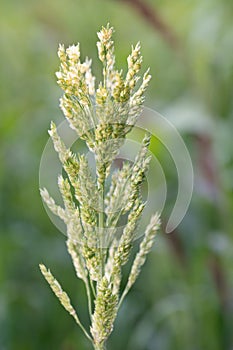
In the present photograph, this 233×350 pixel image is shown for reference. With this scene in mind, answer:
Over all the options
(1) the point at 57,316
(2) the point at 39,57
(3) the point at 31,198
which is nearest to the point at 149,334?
(1) the point at 57,316

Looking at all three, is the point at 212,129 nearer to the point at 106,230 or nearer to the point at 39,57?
the point at 106,230

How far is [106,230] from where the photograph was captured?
2.63ft

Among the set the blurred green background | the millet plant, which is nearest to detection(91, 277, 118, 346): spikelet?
the millet plant

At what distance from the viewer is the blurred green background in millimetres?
2035

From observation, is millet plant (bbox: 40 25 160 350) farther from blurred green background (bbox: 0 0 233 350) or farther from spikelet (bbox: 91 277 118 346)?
blurred green background (bbox: 0 0 233 350)

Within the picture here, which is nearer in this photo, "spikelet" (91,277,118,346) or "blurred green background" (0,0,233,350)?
"spikelet" (91,277,118,346)

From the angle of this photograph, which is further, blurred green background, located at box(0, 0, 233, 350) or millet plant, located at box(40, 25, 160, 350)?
blurred green background, located at box(0, 0, 233, 350)

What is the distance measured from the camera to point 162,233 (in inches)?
90.6

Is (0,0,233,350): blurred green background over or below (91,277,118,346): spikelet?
over

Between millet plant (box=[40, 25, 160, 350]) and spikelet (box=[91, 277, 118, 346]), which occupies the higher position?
millet plant (box=[40, 25, 160, 350])

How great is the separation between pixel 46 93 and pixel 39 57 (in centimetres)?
69

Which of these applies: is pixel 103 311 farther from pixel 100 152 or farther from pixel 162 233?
pixel 162 233

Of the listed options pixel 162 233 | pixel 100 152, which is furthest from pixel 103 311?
pixel 162 233

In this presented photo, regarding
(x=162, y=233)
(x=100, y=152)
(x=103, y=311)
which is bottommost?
(x=103, y=311)
